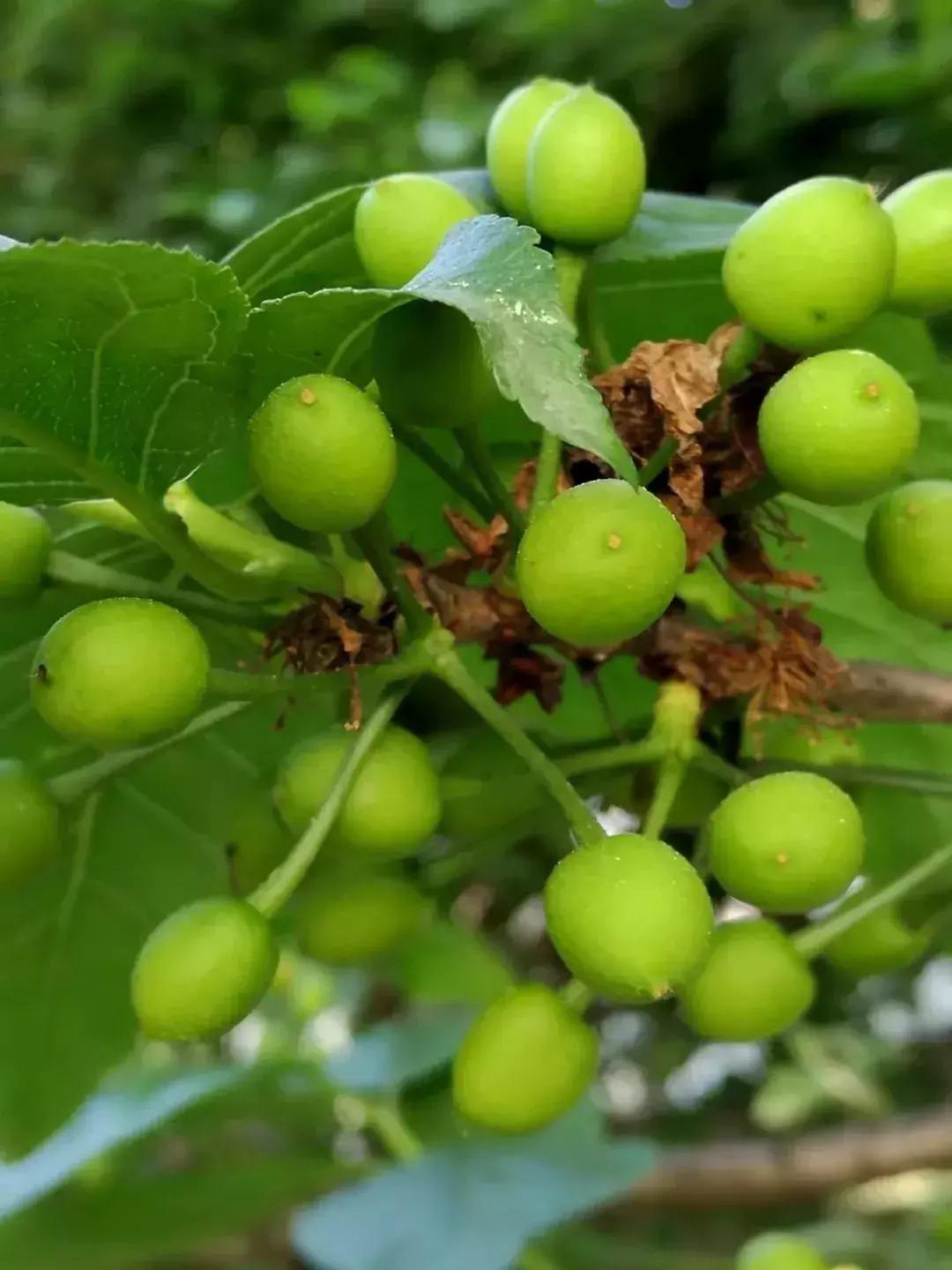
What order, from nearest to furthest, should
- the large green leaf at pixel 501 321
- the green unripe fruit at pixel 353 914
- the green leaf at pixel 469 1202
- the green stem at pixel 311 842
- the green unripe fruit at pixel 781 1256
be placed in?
1. the large green leaf at pixel 501 321
2. the green stem at pixel 311 842
3. the green unripe fruit at pixel 353 914
4. the green unripe fruit at pixel 781 1256
5. the green leaf at pixel 469 1202

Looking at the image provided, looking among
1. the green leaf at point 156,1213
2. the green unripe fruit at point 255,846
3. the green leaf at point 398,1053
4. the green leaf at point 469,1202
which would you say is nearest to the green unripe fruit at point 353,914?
the green unripe fruit at point 255,846

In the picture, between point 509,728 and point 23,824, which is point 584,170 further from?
point 23,824

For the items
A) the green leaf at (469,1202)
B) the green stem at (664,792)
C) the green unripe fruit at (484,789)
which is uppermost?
the green stem at (664,792)

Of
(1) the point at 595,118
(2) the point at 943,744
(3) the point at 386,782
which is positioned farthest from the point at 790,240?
(2) the point at 943,744

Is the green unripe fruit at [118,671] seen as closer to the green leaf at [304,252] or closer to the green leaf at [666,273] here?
the green leaf at [304,252]

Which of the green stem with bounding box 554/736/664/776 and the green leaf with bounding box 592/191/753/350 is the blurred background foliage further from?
the green stem with bounding box 554/736/664/776

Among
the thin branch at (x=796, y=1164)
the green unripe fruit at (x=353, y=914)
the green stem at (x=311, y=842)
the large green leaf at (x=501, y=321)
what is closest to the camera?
the large green leaf at (x=501, y=321)

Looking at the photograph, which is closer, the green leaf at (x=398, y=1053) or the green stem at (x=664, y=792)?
the green stem at (x=664, y=792)
